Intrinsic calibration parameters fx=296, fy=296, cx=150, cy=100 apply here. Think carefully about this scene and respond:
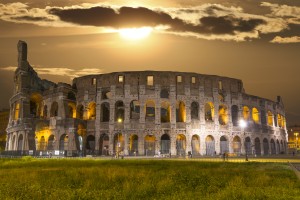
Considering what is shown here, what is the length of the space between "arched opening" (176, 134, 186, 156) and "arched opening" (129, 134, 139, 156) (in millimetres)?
6165

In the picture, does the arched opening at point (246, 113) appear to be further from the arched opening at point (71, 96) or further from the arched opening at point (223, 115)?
the arched opening at point (71, 96)

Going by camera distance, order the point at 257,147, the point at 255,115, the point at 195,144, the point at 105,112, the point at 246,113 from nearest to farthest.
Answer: the point at 195,144 → the point at 105,112 → the point at 246,113 → the point at 257,147 → the point at 255,115

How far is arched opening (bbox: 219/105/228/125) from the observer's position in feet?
161

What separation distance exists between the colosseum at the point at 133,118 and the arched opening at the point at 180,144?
5.9 inches

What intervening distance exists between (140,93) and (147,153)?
356 inches

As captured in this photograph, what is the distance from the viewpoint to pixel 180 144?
4553 cm

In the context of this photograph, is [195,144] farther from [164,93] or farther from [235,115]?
[235,115]

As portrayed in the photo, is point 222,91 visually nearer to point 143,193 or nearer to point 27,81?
point 27,81

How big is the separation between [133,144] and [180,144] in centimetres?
722

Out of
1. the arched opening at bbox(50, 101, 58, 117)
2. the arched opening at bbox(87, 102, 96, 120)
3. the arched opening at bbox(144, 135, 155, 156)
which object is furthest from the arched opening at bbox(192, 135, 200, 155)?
the arched opening at bbox(50, 101, 58, 117)

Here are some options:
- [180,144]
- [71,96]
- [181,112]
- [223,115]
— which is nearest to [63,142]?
[71,96]

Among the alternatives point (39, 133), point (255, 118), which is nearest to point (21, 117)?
point (39, 133)

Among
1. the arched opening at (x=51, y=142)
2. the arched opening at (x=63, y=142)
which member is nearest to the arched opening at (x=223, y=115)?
the arched opening at (x=63, y=142)

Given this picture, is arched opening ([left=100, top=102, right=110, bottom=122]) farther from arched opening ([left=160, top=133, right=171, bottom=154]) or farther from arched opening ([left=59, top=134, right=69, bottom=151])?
arched opening ([left=160, top=133, right=171, bottom=154])
